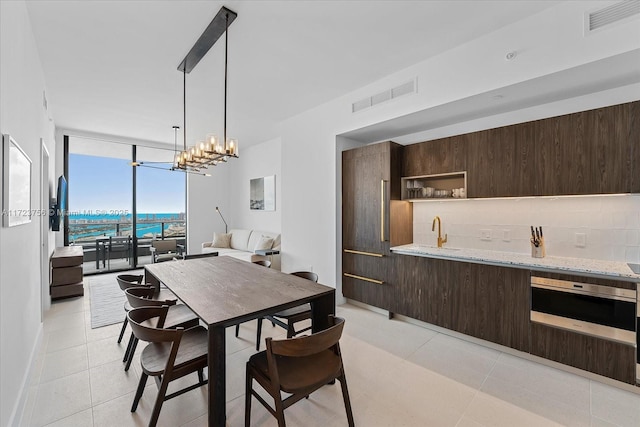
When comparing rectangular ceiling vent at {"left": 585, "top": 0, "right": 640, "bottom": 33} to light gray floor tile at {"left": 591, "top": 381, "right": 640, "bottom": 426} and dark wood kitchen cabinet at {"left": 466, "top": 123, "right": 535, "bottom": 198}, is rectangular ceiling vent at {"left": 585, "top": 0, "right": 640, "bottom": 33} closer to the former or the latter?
dark wood kitchen cabinet at {"left": 466, "top": 123, "right": 535, "bottom": 198}

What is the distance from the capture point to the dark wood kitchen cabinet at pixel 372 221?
11.6ft

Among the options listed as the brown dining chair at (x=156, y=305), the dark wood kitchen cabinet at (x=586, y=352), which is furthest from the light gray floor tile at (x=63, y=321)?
the dark wood kitchen cabinet at (x=586, y=352)

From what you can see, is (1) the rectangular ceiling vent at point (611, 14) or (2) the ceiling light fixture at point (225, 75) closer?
(1) the rectangular ceiling vent at point (611, 14)

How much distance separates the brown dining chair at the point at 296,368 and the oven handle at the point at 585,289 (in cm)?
200

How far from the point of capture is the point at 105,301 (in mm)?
4199

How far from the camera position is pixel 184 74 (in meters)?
3.26

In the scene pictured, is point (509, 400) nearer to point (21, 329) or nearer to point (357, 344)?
point (357, 344)

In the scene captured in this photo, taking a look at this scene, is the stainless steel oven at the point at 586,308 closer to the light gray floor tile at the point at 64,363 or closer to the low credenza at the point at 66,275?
the light gray floor tile at the point at 64,363

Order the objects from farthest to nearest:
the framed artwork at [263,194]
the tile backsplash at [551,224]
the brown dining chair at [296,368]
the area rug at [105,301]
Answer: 1. the framed artwork at [263,194]
2. the area rug at [105,301]
3. the tile backsplash at [551,224]
4. the brown dining chair at [296,368]

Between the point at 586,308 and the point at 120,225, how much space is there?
788 cm

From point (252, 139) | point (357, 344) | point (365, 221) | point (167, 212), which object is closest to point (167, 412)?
point (357, 344)

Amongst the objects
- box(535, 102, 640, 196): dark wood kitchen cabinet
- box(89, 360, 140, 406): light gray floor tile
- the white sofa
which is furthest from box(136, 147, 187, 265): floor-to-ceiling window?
box(535, 102, 640, 196): dark wood kitchen cabinet

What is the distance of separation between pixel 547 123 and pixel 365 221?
2147 mm

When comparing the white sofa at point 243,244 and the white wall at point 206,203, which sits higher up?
the white wall at point 206,203
